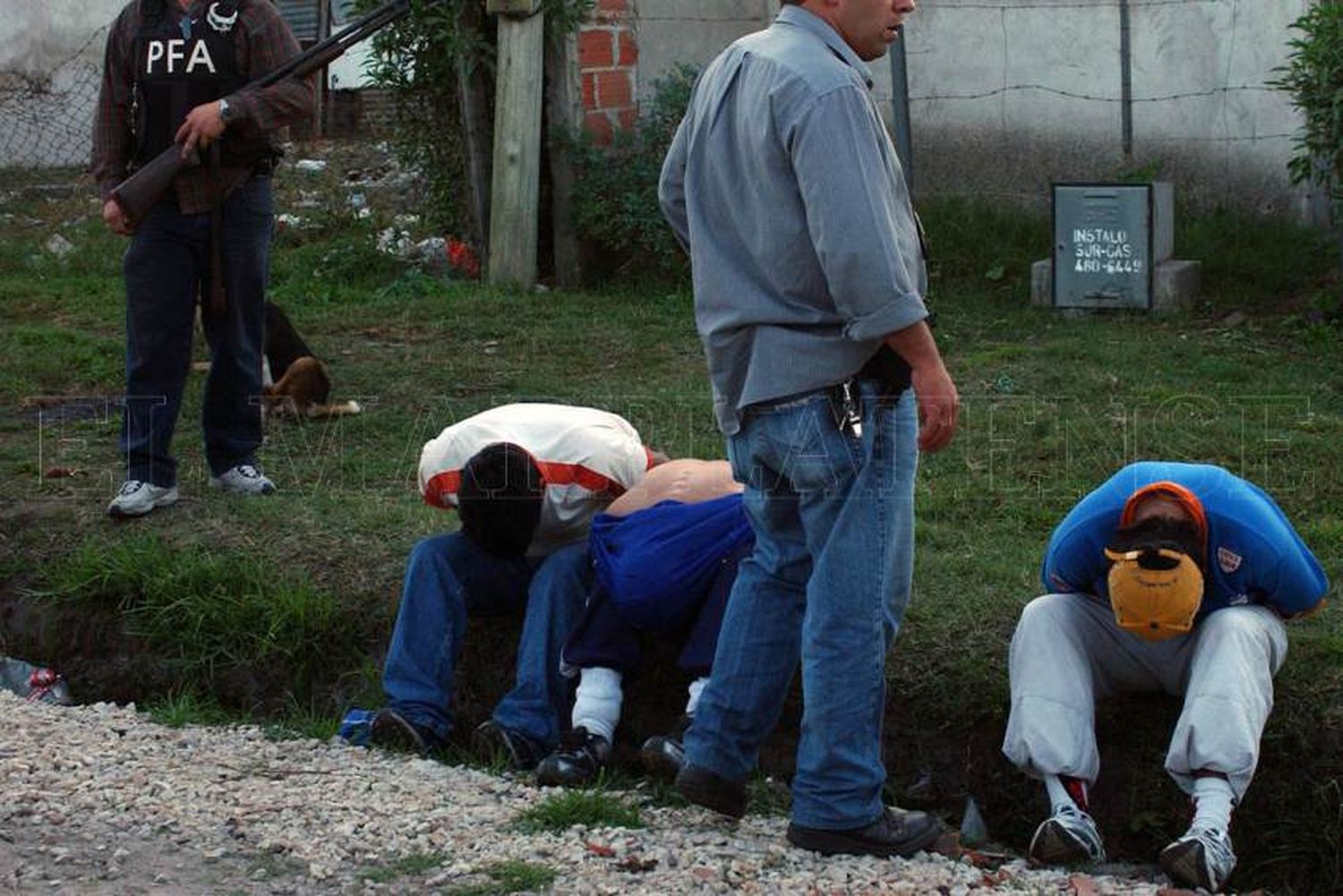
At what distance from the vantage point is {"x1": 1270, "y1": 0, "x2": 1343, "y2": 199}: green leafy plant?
9.05 meters

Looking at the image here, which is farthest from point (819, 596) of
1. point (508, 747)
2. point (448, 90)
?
point (448, 90)

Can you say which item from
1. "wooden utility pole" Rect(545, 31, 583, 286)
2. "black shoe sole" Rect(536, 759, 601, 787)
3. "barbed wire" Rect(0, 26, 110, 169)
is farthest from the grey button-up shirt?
"barbed wire" Rect(0, 26, 110, 169)

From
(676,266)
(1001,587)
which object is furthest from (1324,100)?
(1001,587)

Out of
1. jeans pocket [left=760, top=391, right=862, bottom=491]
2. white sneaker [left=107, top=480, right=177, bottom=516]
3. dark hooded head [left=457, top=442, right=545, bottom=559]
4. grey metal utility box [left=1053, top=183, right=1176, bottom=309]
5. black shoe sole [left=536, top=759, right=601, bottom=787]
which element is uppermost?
grey metal utility box [left=1053, top=183, right=1176, bottom=309]

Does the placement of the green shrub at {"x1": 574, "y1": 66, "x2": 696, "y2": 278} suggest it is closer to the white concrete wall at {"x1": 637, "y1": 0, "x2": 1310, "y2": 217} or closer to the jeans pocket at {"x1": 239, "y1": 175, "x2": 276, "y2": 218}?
the white concrete wall at {"x1": 637, "y1": 0, "x2": 1310, "y2": 217}

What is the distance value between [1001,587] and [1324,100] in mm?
4493

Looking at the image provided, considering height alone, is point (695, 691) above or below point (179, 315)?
below

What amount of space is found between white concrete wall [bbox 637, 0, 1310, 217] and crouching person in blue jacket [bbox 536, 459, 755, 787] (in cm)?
650

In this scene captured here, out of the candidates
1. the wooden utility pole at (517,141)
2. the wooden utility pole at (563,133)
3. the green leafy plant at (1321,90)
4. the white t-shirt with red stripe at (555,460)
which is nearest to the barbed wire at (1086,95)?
the green leafy plant at (1321,90)

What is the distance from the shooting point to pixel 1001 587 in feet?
18.7

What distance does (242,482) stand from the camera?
6887 millimetres

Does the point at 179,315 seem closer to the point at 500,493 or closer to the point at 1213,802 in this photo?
the point at 500,493

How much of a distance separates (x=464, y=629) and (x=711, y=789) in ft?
4.37

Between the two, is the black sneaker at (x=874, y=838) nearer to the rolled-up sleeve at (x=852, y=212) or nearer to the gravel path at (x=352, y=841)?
the gravel path at (x=352, y=841)
